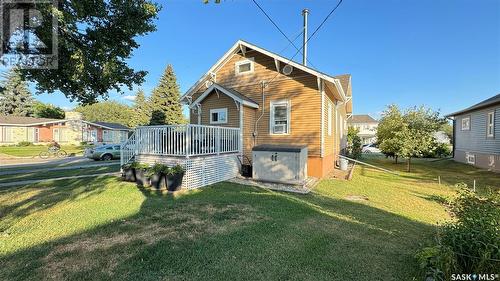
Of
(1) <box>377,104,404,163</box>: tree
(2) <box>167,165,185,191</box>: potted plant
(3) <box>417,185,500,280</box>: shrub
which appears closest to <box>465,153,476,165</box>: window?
(1) <box>377,104,404,163</box>: tree

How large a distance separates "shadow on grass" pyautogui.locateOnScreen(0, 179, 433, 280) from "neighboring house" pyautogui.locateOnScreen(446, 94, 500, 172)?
12537 mm

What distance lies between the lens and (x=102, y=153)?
2031cm

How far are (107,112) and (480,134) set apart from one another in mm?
76843

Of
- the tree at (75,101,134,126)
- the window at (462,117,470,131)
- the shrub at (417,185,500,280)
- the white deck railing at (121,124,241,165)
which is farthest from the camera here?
the tree at (75,101,134,126)

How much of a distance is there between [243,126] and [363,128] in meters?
70.6

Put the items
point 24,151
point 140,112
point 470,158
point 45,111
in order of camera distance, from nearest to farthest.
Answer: point 470,158 < point 24,151 < point 140,112 < point 45,111

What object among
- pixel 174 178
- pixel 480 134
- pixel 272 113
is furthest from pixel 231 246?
pixel 480 134

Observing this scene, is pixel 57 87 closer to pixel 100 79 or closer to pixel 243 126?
pixel 100 79

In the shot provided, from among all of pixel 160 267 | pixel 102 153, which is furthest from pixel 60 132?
pixel 160 267

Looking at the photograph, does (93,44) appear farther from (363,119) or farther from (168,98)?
(363,119)

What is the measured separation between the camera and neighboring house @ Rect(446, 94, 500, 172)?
12973 millimetres

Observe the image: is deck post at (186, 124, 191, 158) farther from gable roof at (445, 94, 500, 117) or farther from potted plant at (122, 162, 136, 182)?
gable roof at (445, 94, 500, 117)

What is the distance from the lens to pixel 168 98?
37.5 metres

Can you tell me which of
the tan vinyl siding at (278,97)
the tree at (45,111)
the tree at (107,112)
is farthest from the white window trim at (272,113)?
the tree at (107,112)
